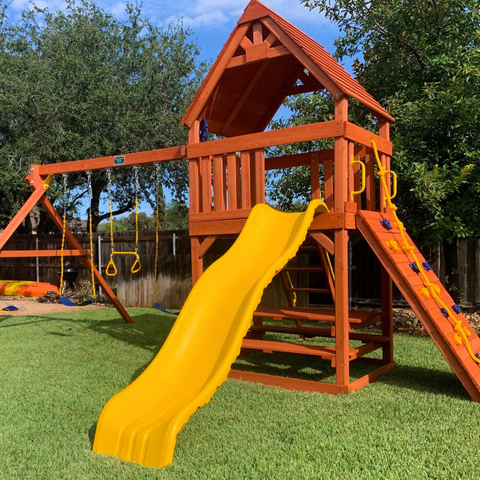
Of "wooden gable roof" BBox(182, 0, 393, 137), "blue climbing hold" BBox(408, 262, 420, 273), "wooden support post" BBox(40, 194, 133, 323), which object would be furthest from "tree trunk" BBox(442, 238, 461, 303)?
"wooden support post" BBox(40, 194, 133, 323)

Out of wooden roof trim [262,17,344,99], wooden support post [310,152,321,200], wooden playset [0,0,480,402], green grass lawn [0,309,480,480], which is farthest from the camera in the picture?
wooden support post [310,152,321,200]

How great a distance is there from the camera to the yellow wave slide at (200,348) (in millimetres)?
3406

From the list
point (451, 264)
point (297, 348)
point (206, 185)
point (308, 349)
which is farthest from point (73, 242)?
point (451, 264)

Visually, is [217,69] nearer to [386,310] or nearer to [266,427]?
[386,310]

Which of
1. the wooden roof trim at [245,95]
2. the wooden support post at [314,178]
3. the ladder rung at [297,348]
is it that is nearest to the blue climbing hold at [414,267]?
the ladder rung at [297,348]

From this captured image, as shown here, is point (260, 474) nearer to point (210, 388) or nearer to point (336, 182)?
point (210, 388)

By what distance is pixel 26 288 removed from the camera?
49.8 ft

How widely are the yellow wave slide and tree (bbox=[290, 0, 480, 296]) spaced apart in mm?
2933

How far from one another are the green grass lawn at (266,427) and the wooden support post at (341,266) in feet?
1.20

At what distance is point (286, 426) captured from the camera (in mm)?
3859

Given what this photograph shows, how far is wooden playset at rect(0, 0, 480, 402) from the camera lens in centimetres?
490

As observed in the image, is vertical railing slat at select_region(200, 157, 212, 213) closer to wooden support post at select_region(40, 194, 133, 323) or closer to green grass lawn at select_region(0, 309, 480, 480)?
green grass lawn at select_region(0, 309, 480, 480)

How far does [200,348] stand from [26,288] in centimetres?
1244

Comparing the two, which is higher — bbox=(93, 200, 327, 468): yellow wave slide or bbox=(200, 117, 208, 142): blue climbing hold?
bbox=(200, 117, 208, 142): blue climbing hold
